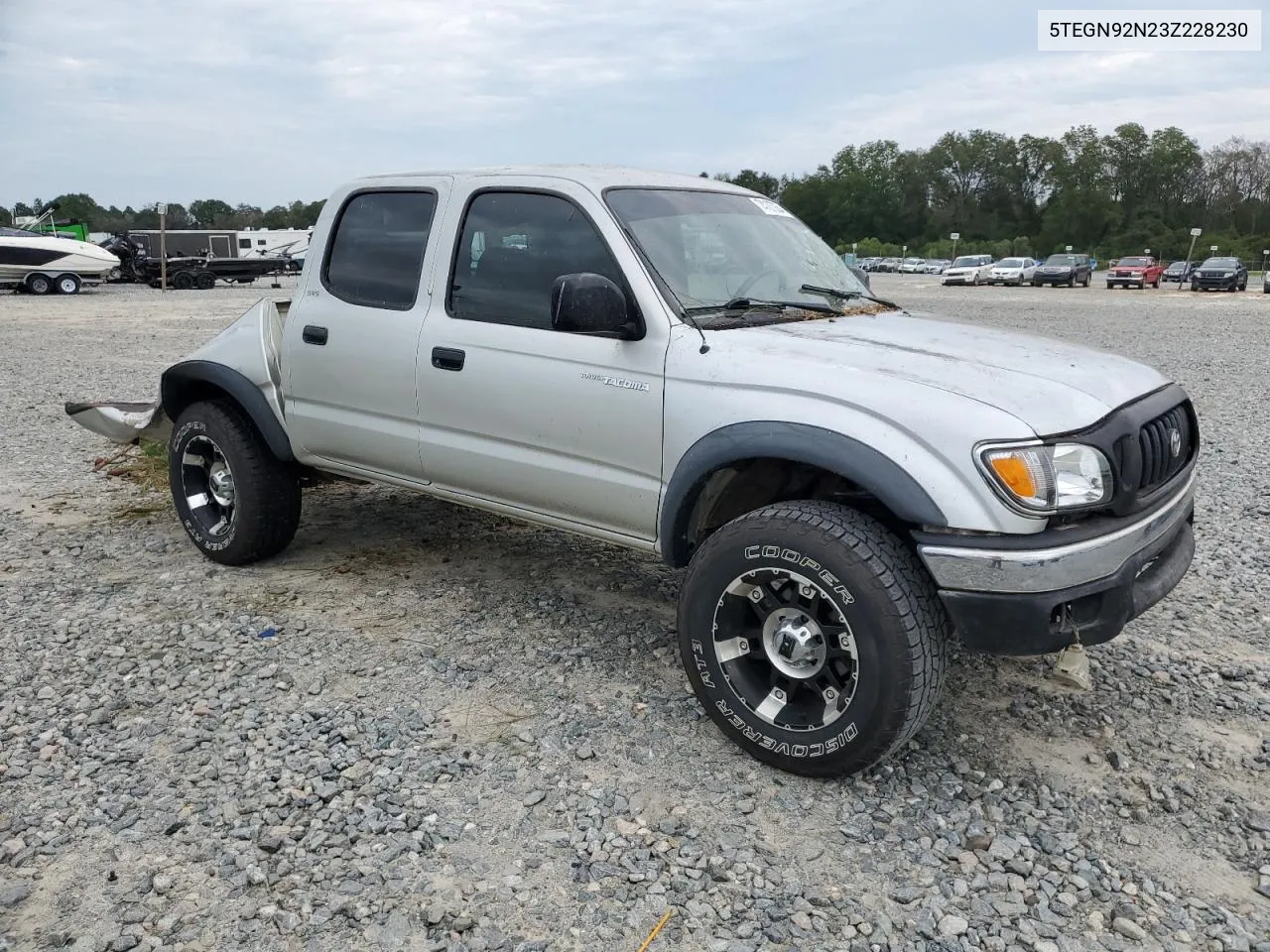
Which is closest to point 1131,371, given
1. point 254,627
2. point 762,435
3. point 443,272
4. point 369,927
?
point 762,435

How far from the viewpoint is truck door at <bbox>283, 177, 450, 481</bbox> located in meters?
4.25

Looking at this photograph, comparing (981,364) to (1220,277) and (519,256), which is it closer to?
(519,256)

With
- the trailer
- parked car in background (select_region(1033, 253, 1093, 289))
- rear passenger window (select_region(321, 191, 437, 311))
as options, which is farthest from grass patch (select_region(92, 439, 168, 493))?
parked car in background (select_region(1033, 253, 1093, 289))

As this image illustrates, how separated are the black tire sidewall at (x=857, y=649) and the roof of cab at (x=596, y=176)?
Result: 158cm

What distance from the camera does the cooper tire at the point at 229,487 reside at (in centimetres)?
491

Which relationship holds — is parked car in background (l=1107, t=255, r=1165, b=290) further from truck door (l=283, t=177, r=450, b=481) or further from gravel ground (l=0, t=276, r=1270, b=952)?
truck door (l=283, t=177, r=450, b=481)

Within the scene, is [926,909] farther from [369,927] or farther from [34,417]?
[34,417]

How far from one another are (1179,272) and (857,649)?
174 ft

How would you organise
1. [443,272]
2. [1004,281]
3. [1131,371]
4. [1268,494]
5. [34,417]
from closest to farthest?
1. [1131,371]
2. [443,272]
3. [1268,494]
4. [34,417]
5. [1004,281]

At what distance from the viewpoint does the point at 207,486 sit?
5.25 metres

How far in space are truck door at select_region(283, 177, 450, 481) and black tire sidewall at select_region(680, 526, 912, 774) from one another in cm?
159

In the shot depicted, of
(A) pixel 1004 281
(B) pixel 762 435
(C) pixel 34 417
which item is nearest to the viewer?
(B) pixel 762 435

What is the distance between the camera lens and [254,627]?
4.40 metres

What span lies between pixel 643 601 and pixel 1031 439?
231 centimetres
